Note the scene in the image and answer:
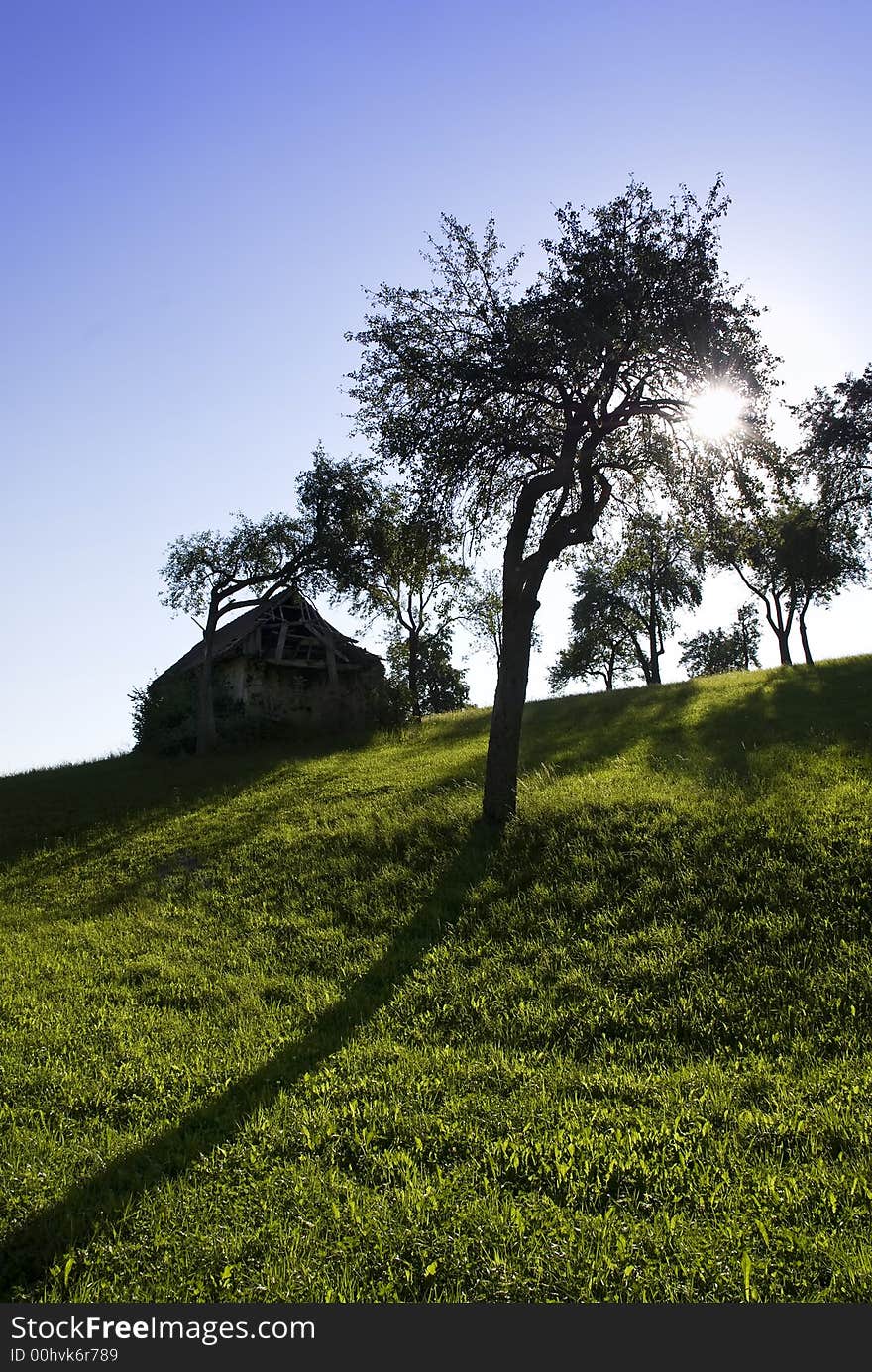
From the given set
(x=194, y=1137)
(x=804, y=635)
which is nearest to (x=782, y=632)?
(x=804, y=635)

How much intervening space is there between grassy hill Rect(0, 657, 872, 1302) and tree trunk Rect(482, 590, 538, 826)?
0.54 meters

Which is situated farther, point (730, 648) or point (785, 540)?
point (730, 648)

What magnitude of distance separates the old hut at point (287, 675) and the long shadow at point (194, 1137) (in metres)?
24.6

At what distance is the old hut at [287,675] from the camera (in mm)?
35281

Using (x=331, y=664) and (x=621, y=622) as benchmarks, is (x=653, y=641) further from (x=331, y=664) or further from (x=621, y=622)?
(x=331, y=664)

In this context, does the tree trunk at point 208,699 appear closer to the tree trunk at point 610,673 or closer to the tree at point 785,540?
the tree at point 785,540

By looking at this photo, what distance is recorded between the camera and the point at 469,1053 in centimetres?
726

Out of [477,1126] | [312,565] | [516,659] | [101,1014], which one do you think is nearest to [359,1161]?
[477,1126]

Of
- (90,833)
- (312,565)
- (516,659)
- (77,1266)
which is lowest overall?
(77,1266)

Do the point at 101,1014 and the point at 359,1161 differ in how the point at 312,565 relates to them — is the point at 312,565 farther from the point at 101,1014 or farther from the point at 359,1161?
the point at 359,1161

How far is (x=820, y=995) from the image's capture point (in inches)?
296

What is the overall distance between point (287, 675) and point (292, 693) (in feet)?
3.25

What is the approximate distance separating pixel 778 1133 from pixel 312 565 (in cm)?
2993

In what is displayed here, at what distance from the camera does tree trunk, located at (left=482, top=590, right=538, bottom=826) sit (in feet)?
47.5
